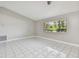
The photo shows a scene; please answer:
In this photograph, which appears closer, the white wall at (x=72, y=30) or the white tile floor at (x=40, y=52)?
the white tile floor at (x=40, y=52)

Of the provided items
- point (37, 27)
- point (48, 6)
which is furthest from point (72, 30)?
point (37, 27)

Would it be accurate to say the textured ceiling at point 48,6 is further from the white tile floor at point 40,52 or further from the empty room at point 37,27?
the white tile floor at point 40,52

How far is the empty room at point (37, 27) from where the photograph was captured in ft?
13.5

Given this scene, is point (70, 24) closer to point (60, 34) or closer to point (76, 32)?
point (76, 32)

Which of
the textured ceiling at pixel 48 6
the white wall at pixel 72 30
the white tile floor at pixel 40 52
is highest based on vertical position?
the textured ceiling at pixel 48 6

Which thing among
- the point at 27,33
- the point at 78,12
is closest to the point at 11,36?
the point at 27,33

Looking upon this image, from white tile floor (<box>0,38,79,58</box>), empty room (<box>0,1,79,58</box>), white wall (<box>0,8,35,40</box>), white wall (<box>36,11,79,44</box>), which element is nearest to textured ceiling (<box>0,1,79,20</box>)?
empty room (<box>0,1,79,58</box>)

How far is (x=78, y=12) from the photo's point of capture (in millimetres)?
4637

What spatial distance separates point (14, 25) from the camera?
289 inches

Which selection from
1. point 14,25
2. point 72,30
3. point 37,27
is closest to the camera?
point 72,30

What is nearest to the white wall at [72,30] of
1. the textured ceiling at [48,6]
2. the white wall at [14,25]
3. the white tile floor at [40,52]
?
the textured ceiling at [48,6]

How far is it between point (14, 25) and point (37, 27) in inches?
93.5

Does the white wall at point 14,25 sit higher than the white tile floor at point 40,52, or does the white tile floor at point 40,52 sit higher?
the white wall at point 14,25

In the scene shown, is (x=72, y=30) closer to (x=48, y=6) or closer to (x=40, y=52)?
(x=48, y=6)
